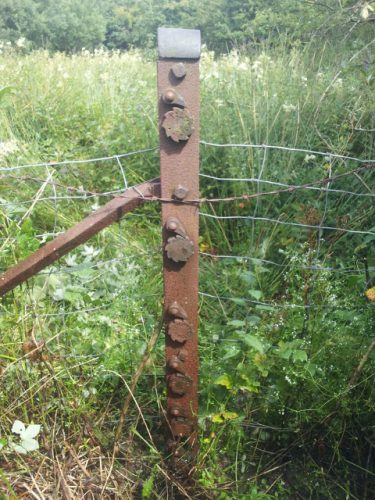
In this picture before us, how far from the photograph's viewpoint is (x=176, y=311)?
135 centimetres

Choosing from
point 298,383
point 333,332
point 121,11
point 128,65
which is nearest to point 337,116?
point 333,332

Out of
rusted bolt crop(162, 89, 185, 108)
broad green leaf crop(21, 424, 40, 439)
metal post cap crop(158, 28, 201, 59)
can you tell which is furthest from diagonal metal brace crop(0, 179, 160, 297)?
broad green leaf crop(21, 424, 40, 439)

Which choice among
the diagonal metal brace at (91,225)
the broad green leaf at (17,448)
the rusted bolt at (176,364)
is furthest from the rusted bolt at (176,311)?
the broad green leaf at (17,448)

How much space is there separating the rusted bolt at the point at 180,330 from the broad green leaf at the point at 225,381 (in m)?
0.24

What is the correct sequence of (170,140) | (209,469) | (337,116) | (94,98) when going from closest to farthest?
(170,140)
(209,469)
(337,116)
(94,98)

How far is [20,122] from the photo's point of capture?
4.23 meters

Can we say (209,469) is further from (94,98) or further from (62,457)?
(94,98)

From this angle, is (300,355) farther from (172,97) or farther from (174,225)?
(172,97)

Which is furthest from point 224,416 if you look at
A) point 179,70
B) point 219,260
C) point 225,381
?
point 219,260

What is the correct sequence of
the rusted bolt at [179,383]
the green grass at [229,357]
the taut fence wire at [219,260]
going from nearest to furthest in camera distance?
the rusted bolt at [179,383]
the green grass at [229,357]
the taut fence wire at [219,260]

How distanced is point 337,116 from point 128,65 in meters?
4.20

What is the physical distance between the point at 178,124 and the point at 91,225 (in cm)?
37

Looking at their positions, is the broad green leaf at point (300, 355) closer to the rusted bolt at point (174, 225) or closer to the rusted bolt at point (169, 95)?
the rusted bolt at point (174, 225)

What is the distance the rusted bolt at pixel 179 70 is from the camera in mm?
1111
